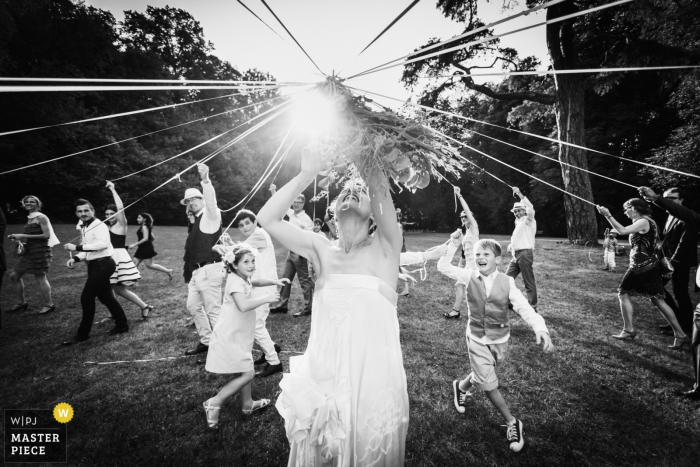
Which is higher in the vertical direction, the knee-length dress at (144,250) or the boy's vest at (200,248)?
the boy's vest at (200,248)

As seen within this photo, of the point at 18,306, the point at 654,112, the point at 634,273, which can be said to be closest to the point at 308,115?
the point at 634,273

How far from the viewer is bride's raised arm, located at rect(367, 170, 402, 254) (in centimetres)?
201

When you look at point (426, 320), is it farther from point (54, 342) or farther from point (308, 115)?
point (54, 342)

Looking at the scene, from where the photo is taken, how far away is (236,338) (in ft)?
11.2

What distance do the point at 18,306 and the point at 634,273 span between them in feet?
39.0

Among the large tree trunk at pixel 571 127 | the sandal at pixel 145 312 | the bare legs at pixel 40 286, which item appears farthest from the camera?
the large tree trunk at pixel 571 127

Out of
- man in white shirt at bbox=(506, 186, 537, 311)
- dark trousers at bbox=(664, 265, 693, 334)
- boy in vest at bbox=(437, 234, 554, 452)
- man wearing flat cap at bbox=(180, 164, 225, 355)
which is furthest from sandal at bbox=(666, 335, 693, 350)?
man wearing flat cap at bbox=(180, 164, 225, 355)

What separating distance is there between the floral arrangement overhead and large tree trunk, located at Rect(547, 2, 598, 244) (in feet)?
43.6

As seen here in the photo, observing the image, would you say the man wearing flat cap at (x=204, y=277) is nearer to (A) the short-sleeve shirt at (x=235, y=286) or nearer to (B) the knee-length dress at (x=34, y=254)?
(A) the short-sleeve shirt at (x=235, y=286)

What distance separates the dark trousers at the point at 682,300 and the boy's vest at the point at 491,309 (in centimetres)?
411

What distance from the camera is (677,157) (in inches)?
587
